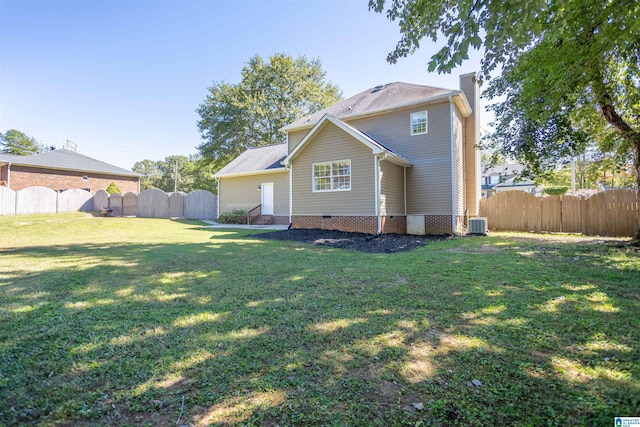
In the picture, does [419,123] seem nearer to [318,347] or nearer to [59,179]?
[318,347]

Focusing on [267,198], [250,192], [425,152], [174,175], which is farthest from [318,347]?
[174,175]

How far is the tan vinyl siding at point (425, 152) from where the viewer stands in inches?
519

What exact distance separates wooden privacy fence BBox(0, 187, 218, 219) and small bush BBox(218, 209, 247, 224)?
10.6ft

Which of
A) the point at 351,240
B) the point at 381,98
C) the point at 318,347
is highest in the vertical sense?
the point at 381,98

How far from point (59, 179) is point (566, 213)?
121ft

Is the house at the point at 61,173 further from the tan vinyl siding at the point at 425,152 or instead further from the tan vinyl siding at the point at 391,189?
the tan vinyl siding at the point at 391,189

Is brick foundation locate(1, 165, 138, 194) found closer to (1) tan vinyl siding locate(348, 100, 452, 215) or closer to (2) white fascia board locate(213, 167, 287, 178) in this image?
(2) white fascia board locate(213, 167, 287, 178)

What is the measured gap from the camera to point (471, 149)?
15.4 m

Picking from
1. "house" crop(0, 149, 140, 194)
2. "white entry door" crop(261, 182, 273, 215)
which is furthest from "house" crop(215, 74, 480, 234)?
"house" crop(0, 149, 140, 194)

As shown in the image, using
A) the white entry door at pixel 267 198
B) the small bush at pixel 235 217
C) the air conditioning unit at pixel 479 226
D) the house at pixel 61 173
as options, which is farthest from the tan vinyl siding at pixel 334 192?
the house at pixel 61 173

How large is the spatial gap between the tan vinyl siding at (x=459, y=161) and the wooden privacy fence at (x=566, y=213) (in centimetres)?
230

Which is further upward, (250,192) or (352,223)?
(250,192)

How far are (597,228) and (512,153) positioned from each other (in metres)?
5.42

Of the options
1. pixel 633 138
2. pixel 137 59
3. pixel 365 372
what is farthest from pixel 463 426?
pixel 137 59
